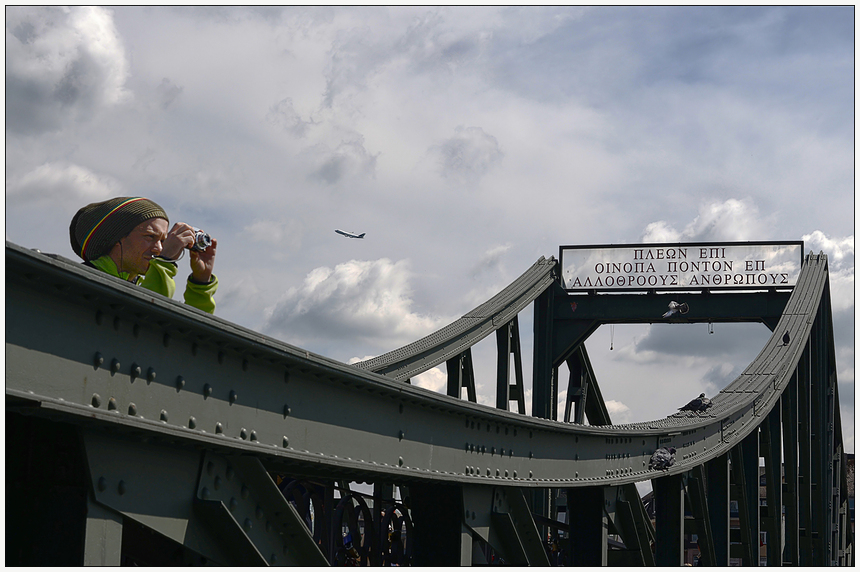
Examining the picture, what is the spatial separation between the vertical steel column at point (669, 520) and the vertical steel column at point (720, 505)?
3557mm

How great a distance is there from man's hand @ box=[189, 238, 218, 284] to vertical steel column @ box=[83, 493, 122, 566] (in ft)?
6.25

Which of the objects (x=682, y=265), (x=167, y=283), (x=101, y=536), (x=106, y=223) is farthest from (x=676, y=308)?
(x=101, y=536)

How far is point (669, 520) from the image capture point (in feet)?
54.4

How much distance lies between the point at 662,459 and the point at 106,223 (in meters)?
10.5

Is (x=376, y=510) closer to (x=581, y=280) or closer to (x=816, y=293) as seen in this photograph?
(x=581, y=280)

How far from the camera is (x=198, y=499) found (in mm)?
5984

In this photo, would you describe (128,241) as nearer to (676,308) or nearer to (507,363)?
(507,363)

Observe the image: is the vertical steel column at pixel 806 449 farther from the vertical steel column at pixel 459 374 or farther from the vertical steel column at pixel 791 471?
the vertical steel column at pixel 459 374

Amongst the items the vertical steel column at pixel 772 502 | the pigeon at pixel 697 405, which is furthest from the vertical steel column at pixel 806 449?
the pigeon at pixel 697 405

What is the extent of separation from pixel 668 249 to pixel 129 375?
84.4 feet

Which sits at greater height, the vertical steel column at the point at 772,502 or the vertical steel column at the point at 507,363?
the vertical steel column at the point at 507,363

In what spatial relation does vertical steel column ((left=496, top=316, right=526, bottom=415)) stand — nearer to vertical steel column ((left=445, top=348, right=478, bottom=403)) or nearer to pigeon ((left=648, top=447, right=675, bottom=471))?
vertical steel column ((left=445, top=348, right=478, bottom=403))

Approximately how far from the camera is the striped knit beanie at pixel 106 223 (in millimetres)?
6887

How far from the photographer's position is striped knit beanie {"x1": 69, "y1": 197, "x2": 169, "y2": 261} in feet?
22.6
